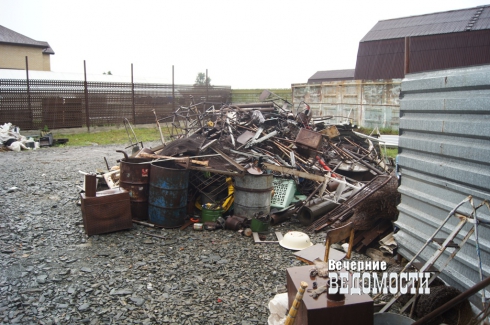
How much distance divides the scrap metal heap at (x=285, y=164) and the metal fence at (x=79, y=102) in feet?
18.8

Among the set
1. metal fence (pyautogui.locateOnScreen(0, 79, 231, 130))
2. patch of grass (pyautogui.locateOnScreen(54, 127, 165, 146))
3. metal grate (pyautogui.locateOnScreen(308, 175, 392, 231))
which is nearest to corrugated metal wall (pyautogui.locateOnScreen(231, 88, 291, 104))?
metal fence (pyautogui.locateOnScreen(0, 79, 231, 130))

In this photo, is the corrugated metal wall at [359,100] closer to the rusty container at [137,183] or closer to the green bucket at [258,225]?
the green bucket at [258,225]

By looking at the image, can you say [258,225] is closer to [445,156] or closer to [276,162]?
[276,162]

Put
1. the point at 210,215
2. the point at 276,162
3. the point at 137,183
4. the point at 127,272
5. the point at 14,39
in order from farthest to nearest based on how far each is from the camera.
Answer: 1. the point at 14,39
2. the point at 276,162
3. the point at 210,215
4. the point at 137,183
5. the point at 127,272

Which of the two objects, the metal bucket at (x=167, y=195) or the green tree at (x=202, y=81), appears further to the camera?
the green tree at (x=202, y=81)

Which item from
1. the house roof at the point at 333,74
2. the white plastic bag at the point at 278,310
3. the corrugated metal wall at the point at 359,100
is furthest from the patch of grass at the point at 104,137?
the house roof at the point at 333,74

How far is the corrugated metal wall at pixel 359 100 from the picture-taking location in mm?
15977

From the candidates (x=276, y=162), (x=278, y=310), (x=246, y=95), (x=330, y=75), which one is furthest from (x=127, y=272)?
(x=330, y=75)

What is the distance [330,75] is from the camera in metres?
47.8

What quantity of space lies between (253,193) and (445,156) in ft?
10.0

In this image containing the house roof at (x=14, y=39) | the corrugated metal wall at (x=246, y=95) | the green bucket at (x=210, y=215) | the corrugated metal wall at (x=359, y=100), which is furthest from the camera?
the house roof at (x=14, y=39)

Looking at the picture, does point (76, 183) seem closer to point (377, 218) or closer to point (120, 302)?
point (120, 302)

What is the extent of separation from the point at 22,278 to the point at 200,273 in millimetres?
2026

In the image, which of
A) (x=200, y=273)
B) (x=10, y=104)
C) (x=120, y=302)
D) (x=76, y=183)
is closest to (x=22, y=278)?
(x=120, y=302)
